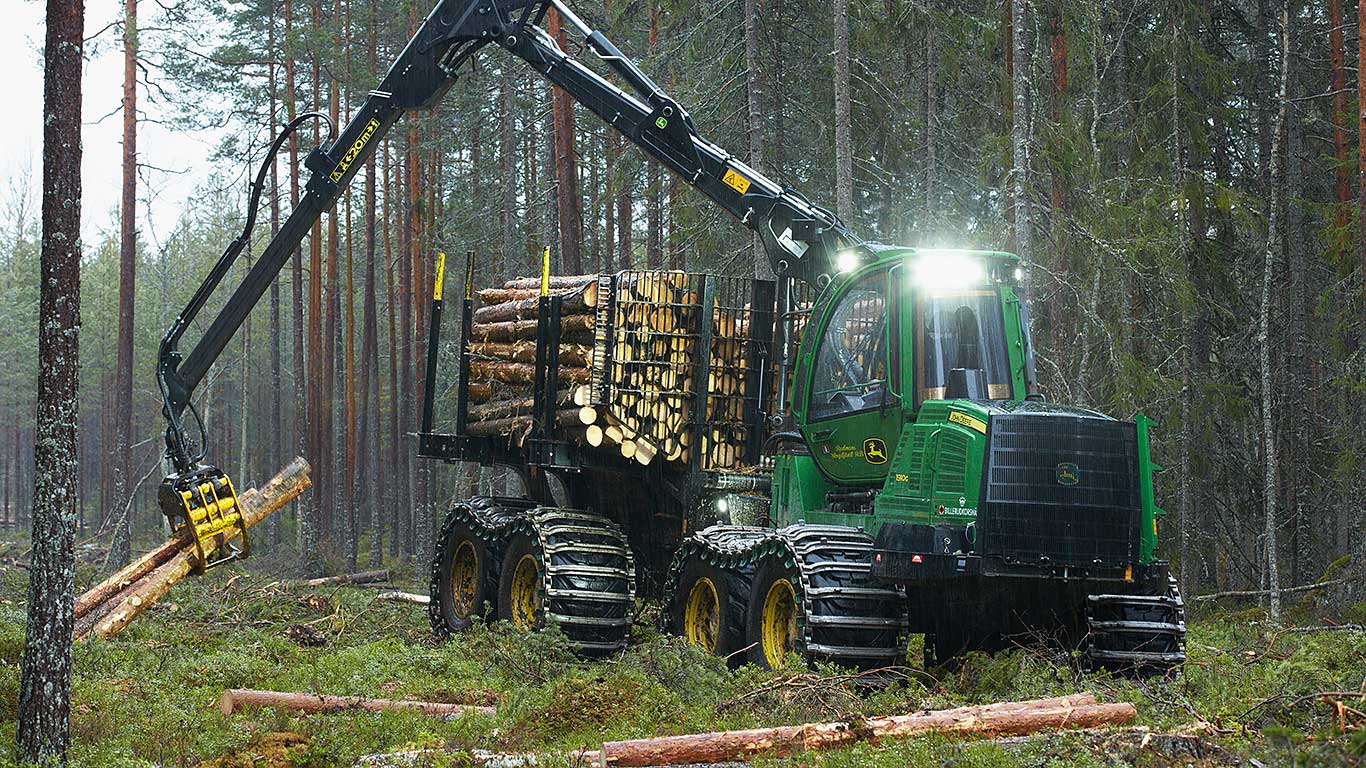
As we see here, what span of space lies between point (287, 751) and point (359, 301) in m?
45.6

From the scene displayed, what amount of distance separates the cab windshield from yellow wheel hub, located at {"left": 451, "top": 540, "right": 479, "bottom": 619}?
6961 millimetres

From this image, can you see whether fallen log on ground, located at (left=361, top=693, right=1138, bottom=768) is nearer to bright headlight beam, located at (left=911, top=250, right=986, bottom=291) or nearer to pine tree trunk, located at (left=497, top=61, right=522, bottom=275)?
bright headlight beam, located at (left=911, top=250, right=986, bottom=291)

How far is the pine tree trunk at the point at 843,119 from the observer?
18094 millimetres

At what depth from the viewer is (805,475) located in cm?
1135

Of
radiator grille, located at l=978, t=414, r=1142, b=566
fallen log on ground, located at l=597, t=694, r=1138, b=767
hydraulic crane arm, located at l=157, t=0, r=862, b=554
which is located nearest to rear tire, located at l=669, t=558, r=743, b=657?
radiator grille, located at l=978, t=414, r=1142, b=566

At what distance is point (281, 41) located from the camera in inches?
1309

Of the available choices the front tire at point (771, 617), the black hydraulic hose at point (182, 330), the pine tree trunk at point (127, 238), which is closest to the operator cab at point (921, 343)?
the front tire at point (771, 617)

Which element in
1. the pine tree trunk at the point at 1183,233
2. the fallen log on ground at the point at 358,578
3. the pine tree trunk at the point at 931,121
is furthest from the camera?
the pine tree trunk at the point at 931,121

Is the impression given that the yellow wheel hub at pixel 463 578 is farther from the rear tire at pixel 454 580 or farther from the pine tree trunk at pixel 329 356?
the pine tree trunk at pixel 329 356

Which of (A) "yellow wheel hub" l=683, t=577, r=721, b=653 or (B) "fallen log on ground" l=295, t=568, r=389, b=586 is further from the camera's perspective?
(B) "fallen log on ground" l=295, t=568, r=389, b=586

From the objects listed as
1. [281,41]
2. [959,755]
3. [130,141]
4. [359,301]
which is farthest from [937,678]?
[359,301]

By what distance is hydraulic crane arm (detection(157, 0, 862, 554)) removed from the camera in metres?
12.9

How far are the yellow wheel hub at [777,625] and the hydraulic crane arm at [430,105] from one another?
3.64m

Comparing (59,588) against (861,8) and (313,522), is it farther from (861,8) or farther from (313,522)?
(313,522)
